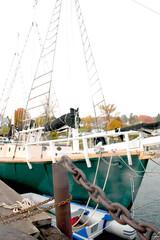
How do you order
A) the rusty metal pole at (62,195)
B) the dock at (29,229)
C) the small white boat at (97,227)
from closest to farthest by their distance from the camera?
the dock at (29,229) → the rusty metal pole at (62,195) → the small white boat at (97,227)

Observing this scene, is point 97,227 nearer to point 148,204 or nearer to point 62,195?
point 62,195

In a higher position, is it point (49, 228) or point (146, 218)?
point (49, 228)

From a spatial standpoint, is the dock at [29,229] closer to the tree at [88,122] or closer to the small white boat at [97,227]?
the small white boat at [97,227]

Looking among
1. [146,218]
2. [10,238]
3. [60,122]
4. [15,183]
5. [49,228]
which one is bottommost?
[146,218]

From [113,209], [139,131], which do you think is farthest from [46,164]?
[113,209]

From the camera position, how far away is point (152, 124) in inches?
228

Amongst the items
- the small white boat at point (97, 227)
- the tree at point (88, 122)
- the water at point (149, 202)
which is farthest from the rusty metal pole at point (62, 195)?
the tree at point (88, 122)

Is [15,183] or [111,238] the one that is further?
[15,183]

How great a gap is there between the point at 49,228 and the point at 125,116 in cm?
5276

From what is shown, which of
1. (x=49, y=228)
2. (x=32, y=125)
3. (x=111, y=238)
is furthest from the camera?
(x=32, y=125)

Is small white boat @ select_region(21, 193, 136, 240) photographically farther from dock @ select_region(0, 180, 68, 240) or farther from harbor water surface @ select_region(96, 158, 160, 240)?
dock @ select_region(0, 180, 68, 240)

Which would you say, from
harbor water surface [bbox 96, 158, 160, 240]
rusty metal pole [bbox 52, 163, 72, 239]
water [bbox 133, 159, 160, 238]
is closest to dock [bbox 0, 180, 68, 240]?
rusty metal pole [bbox 52, 163, 72, 239]

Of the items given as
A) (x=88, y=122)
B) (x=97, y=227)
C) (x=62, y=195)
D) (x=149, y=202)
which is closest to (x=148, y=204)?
(x=149, y=202)

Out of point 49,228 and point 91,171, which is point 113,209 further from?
point 91,171
